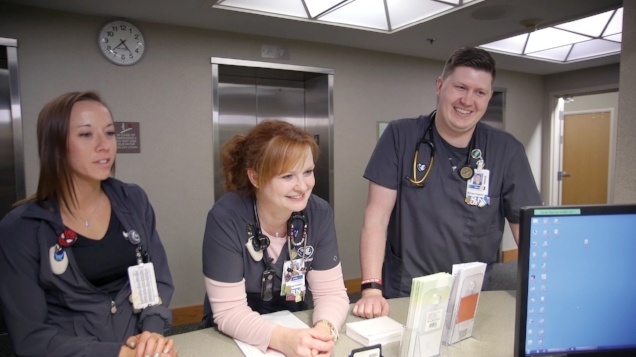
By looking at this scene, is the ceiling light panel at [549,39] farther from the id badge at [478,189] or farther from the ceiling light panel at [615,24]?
the id badge at [478,189]

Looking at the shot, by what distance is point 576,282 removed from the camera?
36.5 inches

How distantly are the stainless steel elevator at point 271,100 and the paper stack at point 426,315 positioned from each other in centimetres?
295

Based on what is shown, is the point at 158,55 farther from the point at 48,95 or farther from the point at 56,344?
the point at 56,344

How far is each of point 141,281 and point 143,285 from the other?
0.06 ft

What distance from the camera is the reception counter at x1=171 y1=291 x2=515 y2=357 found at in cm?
124

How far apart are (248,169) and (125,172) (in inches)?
96.9

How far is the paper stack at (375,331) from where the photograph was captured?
127 centimetres

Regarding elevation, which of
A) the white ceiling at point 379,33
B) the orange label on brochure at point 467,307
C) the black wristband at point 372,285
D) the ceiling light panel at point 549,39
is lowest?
the black wristband at point 372,285

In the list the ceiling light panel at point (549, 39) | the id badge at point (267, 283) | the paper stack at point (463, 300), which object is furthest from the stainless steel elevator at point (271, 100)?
the paper stack at point (463, 300)

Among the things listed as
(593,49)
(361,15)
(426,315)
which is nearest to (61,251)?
(426,315)

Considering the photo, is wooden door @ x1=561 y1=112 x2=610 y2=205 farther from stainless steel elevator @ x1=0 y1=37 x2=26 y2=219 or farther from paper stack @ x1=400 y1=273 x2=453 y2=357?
stainless steel elevator @ x1=0 y1=37 x2=26 y2=219

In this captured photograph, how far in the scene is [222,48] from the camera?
3.83 metres

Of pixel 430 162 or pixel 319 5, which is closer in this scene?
pixel 430 162

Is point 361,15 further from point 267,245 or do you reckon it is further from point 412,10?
point 267,245
